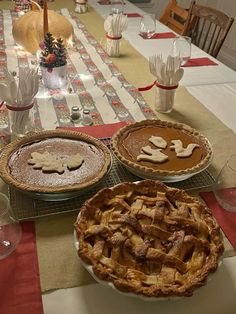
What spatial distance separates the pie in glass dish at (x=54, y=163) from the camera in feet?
2.69

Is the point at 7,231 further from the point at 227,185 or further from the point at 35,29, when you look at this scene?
the point at 35,29

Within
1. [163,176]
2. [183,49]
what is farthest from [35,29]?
[163,176]

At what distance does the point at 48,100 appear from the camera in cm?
133

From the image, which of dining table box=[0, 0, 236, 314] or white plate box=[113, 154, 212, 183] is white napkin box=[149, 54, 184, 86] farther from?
white plate box=[113, 154, 212, 183]

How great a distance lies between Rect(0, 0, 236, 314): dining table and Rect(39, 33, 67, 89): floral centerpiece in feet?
0.13

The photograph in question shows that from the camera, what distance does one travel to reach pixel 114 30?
1.63 m

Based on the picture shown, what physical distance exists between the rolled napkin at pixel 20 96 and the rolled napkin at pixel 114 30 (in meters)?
0.67

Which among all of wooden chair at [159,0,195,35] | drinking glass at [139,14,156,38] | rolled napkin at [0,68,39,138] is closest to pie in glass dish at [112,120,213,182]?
rolled napkin at [0,68,39,138]

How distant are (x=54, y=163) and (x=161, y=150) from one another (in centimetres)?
27

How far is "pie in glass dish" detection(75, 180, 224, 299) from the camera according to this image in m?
0.62

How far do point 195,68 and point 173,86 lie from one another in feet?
1.52

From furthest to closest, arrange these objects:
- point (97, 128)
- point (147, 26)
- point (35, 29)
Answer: point (147, 26), point (35, 29), point (97, 128)

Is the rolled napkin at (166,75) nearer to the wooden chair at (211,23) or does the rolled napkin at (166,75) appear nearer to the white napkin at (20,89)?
the white napkin at (20,89)

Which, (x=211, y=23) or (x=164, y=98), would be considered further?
(x=211, y=23)
